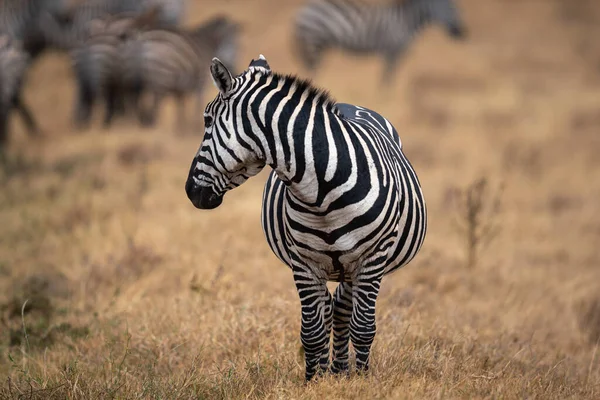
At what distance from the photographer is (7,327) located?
19.7 ft

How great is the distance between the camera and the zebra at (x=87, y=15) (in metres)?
15.3

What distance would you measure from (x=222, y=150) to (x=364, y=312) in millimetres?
1173

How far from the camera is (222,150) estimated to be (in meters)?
3.93

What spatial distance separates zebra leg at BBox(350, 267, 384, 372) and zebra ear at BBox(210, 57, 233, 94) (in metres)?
1.22

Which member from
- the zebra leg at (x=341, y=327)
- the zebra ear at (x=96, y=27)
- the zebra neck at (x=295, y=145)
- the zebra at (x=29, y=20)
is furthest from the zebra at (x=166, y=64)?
the zebra neck at (x=295, y=145)

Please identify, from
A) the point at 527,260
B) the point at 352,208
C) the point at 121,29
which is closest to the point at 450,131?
the point at 527,260

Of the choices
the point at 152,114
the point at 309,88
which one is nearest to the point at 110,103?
the point at 152,114

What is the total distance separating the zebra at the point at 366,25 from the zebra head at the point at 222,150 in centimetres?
1299

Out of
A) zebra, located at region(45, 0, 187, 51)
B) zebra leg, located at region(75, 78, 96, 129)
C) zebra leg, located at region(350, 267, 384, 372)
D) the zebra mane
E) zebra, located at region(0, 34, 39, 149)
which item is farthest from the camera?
zebra, located at region(45, 0, 187, 51)

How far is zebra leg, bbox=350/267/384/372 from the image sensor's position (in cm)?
414

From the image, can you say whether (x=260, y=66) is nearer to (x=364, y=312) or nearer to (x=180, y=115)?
(x=364, y=312)

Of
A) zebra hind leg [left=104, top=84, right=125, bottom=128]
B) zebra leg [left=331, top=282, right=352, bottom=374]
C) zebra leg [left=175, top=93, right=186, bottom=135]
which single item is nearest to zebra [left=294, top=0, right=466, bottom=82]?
zebra leg [left=175, top=93, right=186, bottom=135]

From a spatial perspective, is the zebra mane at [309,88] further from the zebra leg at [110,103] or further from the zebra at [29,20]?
the zebra at [29,20]

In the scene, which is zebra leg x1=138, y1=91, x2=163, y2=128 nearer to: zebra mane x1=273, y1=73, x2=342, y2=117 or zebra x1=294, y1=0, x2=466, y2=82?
zebra x1=294, y1=0, x2=466, y2=82
